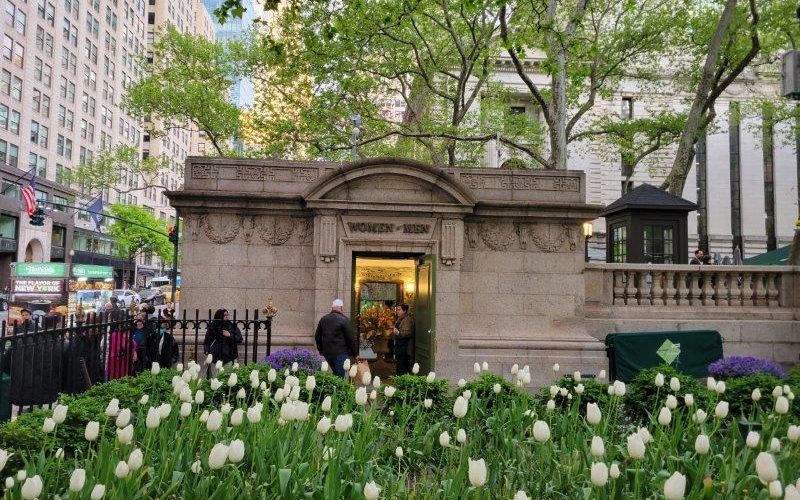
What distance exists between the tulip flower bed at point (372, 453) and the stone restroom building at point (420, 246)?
5.83 m

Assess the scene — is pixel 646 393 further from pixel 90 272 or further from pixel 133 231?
pixel 133 231

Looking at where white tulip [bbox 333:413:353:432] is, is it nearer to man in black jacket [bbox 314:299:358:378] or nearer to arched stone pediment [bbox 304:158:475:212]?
man in black jacket [bbox 314:299:358:378]

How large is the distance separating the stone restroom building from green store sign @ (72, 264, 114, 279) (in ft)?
73.1

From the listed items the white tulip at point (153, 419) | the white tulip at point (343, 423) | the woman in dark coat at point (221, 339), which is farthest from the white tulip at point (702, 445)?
the woman in dark coat at point (221, 339)

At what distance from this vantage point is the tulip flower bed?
3215 millimetres

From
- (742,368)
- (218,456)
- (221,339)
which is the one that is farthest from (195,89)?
(218,456)

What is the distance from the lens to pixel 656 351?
1173cm

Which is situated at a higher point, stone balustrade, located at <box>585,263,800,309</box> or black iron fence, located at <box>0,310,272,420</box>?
stone balustrade, located at <box>585,263,800,309</box>

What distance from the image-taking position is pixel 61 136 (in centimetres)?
5475

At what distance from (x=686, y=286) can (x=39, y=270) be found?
26307 millimetres

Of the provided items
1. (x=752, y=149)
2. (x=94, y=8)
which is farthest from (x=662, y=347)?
(x=94, y=8)

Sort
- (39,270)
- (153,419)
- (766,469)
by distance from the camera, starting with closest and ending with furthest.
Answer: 1. (766,469)
2. (153,419)
3. (39,270)

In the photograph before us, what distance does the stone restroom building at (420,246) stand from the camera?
469 inches

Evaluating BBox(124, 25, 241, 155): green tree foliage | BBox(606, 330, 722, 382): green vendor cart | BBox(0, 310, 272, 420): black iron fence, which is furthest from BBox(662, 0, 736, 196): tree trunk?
BBox(124, 25, 241, 155): green tree foliage
